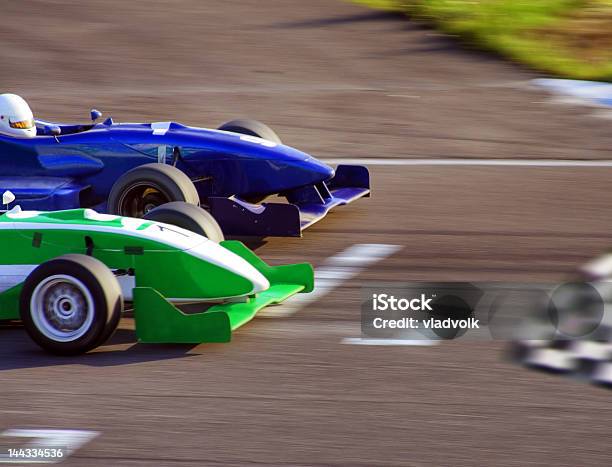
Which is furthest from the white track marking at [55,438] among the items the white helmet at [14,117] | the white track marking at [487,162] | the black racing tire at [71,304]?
the white track marking at [487,162]

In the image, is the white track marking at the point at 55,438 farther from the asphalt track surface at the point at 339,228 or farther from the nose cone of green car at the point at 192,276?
the nose cone of green car at the point at 192,276

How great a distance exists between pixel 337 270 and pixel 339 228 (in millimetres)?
1231

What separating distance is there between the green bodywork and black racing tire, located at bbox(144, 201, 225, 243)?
49cm

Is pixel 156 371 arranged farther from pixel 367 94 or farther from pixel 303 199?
pixel 367 94

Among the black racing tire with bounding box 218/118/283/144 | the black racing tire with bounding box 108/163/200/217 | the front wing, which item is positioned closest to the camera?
the black racing tire with bounding box 108/163/200/217

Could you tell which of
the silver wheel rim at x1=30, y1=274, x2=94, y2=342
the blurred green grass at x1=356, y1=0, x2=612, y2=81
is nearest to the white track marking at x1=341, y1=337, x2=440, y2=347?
the silver wheel rim at x1=30, y1=274, x2=94, y2=342

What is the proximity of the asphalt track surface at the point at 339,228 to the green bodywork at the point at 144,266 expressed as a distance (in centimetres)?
17

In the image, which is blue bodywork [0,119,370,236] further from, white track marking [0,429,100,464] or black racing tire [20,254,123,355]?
white track marking [0,429,100,464]

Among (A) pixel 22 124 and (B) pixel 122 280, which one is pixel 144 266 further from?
(A) pixel 22 124

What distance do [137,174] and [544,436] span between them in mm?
4083

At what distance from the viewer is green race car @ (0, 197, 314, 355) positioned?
6000 mm

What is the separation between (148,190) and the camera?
27.3 ft

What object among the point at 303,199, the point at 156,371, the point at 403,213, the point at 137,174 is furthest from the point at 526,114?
the point at 156,371

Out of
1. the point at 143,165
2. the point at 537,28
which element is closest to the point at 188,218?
the point at 143,165
